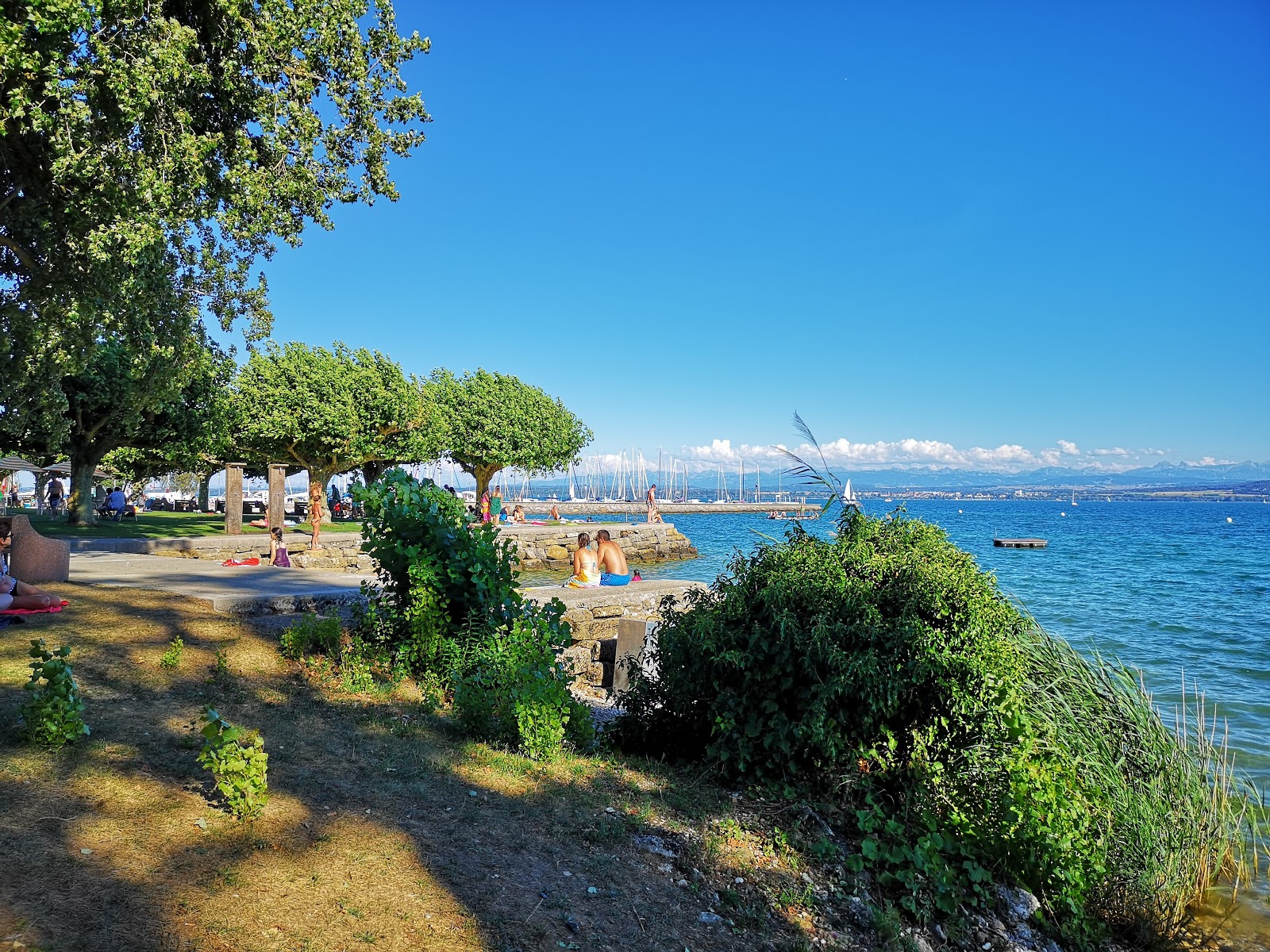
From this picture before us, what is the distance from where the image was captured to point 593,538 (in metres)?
31.8

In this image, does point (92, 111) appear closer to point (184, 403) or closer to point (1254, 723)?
point (1254, 723)

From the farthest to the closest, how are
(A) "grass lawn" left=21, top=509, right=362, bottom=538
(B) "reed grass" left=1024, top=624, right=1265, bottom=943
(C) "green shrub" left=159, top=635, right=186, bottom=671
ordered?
1. (A) "grass lawn" left=21, top=509, right=362, bottom=538
2. (C) "green shrub" left=159, top=635, right=186, bottom=671
3. (B) "reed grass" left=1024, top=624, right=1265, bottom=943

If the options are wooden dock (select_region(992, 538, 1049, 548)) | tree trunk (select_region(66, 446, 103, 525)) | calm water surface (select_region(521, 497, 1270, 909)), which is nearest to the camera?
calm water surface (select_region(521, 497, 1270, 909))

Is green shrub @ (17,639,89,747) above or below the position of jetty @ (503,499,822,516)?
above

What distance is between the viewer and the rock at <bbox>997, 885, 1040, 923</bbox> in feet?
13.9

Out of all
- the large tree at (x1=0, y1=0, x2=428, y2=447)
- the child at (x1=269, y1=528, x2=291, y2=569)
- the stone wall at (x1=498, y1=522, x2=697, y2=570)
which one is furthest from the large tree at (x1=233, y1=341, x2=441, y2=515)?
the large tree at (x1=0, y1=0, x2=428, y2=447)

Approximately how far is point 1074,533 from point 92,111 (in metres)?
70.5

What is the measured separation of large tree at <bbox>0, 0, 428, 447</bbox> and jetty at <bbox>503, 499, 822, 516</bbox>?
37.7m

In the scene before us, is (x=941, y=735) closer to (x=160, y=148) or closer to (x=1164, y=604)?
(x=160, y=148)

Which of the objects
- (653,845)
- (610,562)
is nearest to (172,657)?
(653,845)

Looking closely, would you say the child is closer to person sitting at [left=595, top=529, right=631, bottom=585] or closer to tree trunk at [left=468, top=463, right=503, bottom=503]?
person sitting at [left=595, top=529, right=631, bottom=585]

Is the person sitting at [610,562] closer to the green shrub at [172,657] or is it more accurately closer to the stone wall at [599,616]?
the stone wall at [599,616]

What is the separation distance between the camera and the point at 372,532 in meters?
7.01

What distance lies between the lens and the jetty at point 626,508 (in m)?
80.2
